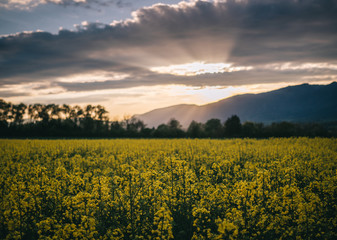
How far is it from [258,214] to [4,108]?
113 meters

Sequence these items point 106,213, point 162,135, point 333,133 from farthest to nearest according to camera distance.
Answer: point 162,135 < point 333,133 < point 106,213

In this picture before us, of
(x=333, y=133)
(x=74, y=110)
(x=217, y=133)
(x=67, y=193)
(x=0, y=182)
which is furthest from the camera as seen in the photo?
(x=74, y=110)

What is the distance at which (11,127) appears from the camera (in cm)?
6956

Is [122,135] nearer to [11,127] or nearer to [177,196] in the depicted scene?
[11,127]

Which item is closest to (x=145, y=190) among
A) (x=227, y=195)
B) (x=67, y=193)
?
(x=227, y=195)

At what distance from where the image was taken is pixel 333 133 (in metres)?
46.1

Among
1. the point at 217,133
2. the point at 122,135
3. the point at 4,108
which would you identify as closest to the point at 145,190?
the point at 217,133

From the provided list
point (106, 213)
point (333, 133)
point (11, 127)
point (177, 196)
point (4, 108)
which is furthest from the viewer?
point (4, 108)

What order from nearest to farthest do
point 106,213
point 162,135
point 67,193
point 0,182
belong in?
1. point 106,213
2. point 67,193
3. point 0,182
4. point 162,135

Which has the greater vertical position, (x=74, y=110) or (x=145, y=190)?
(x=74, y=110)

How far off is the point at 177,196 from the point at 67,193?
5.09 m

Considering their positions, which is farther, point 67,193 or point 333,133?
point 333,133

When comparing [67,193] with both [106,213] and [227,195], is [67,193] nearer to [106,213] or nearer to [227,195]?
[106,213]

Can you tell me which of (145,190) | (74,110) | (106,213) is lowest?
(106,213)
